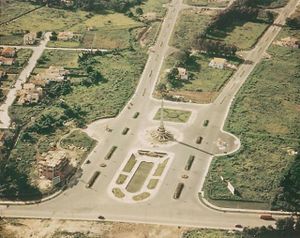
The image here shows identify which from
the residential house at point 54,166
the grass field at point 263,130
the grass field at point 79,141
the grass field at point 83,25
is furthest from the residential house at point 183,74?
the residential house at point 54,166

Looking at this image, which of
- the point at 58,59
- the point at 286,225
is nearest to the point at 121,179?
the point at 286,225

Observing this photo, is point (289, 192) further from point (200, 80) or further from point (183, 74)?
point (183, 74)

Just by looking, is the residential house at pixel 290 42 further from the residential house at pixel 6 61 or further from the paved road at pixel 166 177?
the residential house at pixel 6 61

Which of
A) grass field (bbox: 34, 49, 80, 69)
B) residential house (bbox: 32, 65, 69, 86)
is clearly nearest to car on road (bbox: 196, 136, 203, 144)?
residential house (bbox: 32, 65, 69, 86)

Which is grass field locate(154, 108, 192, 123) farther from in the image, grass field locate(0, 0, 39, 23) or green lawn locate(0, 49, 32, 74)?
grass field locate(0, 0, 39, 23)

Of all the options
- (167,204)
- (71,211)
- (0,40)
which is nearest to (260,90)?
(167,204)

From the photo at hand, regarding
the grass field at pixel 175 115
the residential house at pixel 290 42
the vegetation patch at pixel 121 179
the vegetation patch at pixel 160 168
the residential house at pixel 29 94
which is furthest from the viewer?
the residential house at pixel 290 42
